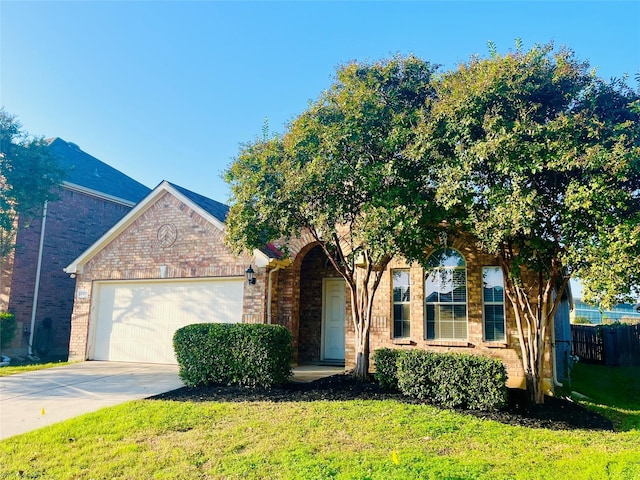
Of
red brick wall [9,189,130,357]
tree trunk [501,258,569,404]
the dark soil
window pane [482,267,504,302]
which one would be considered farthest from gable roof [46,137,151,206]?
tree trunk [501,258,569,404]

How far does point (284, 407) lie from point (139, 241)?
8.33 m

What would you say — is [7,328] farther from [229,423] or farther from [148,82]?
[229,423]

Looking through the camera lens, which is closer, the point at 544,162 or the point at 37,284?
the point at 544,162

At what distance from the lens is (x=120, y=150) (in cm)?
1714

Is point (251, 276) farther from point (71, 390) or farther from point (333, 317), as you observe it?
point (71, 390)

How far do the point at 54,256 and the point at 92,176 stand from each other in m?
4.12

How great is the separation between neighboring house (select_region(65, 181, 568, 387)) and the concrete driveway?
150 cm

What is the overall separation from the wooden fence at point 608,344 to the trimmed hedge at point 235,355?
12304mm

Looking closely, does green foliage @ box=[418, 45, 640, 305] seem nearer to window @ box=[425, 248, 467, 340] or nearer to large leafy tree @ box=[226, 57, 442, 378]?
large leafy tree @ box=[226, 57, 442, 378]

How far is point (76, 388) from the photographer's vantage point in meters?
9.06

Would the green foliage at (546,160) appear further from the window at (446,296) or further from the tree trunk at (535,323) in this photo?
the window at (446,296)

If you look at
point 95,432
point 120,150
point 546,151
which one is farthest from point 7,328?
point 546,151

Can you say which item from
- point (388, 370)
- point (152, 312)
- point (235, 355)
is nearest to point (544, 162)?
point (388, 370)

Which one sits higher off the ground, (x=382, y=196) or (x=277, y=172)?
(x=277, y=172)
